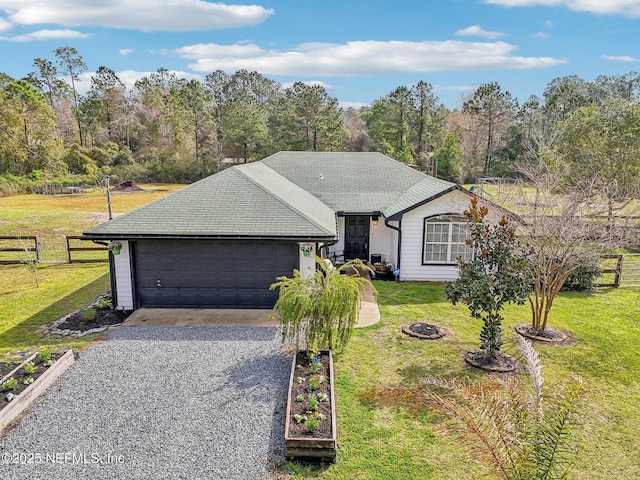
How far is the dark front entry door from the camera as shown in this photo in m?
17.0

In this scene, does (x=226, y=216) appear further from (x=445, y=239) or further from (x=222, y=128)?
(x=222, y=128)

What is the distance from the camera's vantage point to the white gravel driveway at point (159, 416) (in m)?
6.04

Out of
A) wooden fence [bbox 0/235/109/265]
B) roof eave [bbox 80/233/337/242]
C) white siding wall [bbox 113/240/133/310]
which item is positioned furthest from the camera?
wooden fence [bbox 0/235/109/265]

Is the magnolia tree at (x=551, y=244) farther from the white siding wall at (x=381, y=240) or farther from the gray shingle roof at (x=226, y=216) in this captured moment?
the white siding wall at (x=381, y=240)

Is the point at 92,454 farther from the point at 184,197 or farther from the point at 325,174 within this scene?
the point at 325,174

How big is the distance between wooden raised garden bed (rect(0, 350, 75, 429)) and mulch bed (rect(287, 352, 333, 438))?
4583mm

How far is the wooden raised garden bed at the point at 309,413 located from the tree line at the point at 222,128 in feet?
110

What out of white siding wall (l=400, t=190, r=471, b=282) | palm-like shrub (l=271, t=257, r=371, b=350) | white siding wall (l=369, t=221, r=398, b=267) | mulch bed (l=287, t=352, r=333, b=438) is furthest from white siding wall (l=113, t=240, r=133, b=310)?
white siding wall (l=369, t=221, r=398, b=267)

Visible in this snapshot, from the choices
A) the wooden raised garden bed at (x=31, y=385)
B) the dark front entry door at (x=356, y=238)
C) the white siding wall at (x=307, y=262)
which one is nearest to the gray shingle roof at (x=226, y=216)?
the white siding wall at (x=307, y=262)

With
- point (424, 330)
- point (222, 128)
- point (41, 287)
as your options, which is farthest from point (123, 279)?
point (222, 128)

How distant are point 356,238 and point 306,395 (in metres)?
10.3

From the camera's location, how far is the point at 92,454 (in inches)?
247

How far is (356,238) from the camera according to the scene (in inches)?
674

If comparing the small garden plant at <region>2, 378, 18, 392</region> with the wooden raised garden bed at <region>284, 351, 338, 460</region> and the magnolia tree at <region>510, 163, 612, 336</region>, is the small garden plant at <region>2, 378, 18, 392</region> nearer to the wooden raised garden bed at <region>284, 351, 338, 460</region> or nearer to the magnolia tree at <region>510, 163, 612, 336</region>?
the wooden raised garden bed at <region>284, 351, 338, 460</region>
